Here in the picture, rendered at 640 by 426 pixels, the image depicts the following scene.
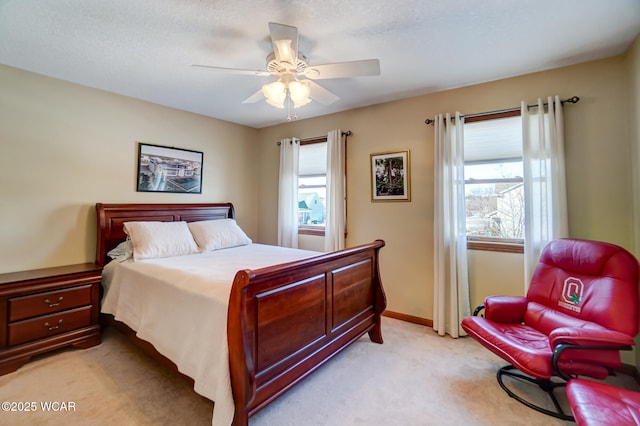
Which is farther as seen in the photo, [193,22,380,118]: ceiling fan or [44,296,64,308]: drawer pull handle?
[44,296,64,308]: drawer pull handle

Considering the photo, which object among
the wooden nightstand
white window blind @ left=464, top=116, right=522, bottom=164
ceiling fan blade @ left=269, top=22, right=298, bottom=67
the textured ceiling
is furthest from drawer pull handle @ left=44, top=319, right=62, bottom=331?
white window blind @ left=464, top=116, right=522, bottom=164

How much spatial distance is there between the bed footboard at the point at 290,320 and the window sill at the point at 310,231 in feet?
4.77

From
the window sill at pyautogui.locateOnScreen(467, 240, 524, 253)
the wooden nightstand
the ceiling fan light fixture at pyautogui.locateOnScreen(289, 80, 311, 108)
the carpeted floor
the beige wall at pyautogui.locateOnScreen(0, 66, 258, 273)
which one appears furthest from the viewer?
the window sill at pyautogui.locateOnScreen(467, 240, 524, 253)

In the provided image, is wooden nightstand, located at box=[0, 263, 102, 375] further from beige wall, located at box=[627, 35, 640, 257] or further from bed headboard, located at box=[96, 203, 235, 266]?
beige wall, located at box=[627, 35, 640, 257]

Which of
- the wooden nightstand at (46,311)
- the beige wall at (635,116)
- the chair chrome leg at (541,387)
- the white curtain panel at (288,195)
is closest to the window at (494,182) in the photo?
the beige wall at (635,116)

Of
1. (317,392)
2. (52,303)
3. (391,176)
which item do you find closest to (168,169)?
(52,303)

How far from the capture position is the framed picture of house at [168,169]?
3387 mm

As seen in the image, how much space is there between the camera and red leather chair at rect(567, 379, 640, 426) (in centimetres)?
122

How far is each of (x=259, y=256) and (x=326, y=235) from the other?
1.07 metres

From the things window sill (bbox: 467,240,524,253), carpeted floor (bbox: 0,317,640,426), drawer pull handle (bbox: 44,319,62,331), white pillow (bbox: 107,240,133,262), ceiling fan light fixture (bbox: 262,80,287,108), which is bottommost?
carpeted floor (bbox: 0,317,640,426)

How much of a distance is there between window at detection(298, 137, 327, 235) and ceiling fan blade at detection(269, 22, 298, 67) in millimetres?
2037

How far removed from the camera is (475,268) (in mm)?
2904

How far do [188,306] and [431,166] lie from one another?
2.74 meters

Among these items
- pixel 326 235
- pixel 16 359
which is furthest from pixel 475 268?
pixel 16 359
